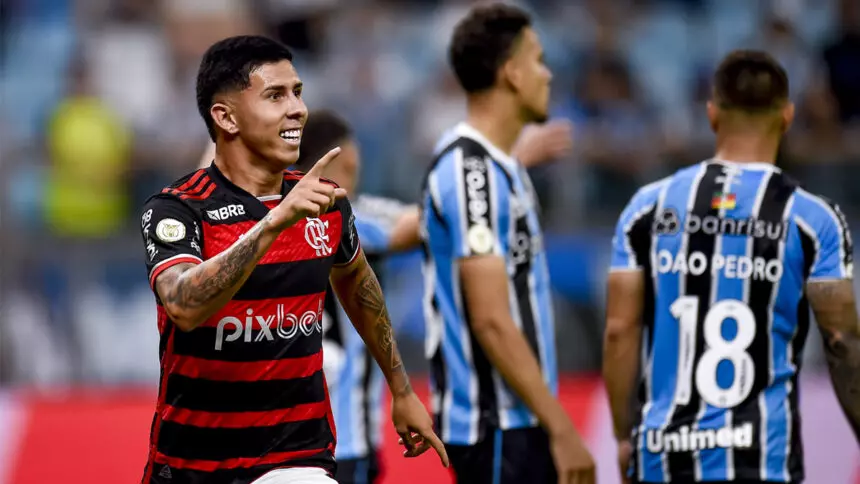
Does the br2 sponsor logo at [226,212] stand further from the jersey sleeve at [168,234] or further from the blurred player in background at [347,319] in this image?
the blurred player in background at [347,319]

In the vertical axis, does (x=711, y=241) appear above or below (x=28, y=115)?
below

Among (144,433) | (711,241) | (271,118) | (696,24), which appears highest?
(696,24)

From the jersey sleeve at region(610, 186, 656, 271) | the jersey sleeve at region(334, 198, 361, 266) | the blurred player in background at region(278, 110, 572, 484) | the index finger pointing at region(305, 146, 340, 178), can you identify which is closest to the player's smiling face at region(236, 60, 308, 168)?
the jersey sleeve at region(334, 198, 361, 266)

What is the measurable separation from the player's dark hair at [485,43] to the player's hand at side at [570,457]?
144cm

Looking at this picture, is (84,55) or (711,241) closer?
(711,241)

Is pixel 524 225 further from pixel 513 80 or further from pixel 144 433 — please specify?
pixel 144 433

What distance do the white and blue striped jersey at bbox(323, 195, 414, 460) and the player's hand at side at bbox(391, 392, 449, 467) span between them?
1509 millimetres

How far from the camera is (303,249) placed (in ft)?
13.5

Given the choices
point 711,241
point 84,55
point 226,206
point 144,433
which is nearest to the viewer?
point 226,206

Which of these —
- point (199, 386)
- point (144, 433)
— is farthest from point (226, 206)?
point (144, 433)

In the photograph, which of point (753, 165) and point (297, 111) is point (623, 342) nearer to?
point (753, 165)

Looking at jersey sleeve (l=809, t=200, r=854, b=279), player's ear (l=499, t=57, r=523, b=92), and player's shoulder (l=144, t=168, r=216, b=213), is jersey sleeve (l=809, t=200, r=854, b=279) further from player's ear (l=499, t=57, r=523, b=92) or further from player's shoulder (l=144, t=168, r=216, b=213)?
player's shoulder (l=144, t=168, r=216, b=213)

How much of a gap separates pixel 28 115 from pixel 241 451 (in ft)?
26.8

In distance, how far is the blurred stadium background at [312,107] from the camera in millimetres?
8469
